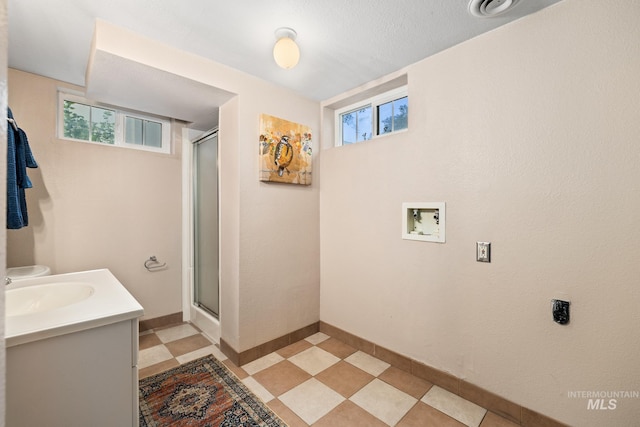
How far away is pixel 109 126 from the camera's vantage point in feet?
7.82

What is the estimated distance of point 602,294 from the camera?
1.28 m

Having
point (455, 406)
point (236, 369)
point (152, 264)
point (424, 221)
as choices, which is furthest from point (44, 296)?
point (455, 406)

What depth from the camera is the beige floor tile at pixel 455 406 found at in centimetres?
154

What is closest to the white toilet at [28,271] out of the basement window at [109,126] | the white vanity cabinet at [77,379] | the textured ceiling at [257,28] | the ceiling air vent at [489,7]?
the basement window at [109,126]

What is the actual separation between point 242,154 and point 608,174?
2.13 meters

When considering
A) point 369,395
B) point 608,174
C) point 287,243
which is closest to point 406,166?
point 608,174

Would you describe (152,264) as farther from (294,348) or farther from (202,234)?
(294,348)

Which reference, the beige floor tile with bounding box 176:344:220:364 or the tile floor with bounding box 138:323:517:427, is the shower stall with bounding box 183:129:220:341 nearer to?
the beige floor tile with bounding box 176:344:220:364

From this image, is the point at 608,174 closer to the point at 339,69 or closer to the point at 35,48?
the point at 339,69

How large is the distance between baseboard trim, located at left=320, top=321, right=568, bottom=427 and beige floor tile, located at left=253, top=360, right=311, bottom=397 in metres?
0.58

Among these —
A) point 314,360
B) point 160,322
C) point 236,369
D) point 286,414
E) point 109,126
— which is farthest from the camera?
point 160,322

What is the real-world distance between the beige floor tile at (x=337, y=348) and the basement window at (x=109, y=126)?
2.39 metres

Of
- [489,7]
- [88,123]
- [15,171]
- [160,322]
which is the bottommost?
[160,322]

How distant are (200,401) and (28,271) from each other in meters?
1.47
